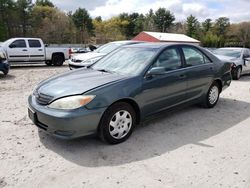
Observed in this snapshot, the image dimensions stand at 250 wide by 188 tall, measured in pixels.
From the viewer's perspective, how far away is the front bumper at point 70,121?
3422mm

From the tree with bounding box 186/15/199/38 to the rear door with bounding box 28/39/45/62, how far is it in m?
60.6

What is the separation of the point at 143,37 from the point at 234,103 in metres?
39.6

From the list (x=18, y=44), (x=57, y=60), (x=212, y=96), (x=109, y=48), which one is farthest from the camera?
(x=57, y=60)

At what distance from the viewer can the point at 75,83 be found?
3924 mm

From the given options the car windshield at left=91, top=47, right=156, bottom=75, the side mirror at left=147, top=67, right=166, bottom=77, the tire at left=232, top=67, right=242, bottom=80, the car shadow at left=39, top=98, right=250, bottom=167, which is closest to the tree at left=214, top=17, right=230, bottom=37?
the tire at left=232, top=67, right=242, bottom=80

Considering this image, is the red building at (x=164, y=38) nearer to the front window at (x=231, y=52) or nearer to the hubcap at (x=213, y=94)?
the front window at (x=231, y=52)

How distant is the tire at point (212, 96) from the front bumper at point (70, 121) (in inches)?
120

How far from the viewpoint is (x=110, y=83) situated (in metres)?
3.83

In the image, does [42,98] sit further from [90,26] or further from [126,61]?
[90,26]

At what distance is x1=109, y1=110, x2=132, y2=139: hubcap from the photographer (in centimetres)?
382

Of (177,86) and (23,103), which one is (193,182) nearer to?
(177,86)

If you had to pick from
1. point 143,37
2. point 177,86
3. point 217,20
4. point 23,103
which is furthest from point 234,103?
point 217,20

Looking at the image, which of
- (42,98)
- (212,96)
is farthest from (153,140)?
(212,96)

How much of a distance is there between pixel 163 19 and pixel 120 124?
80845mm
